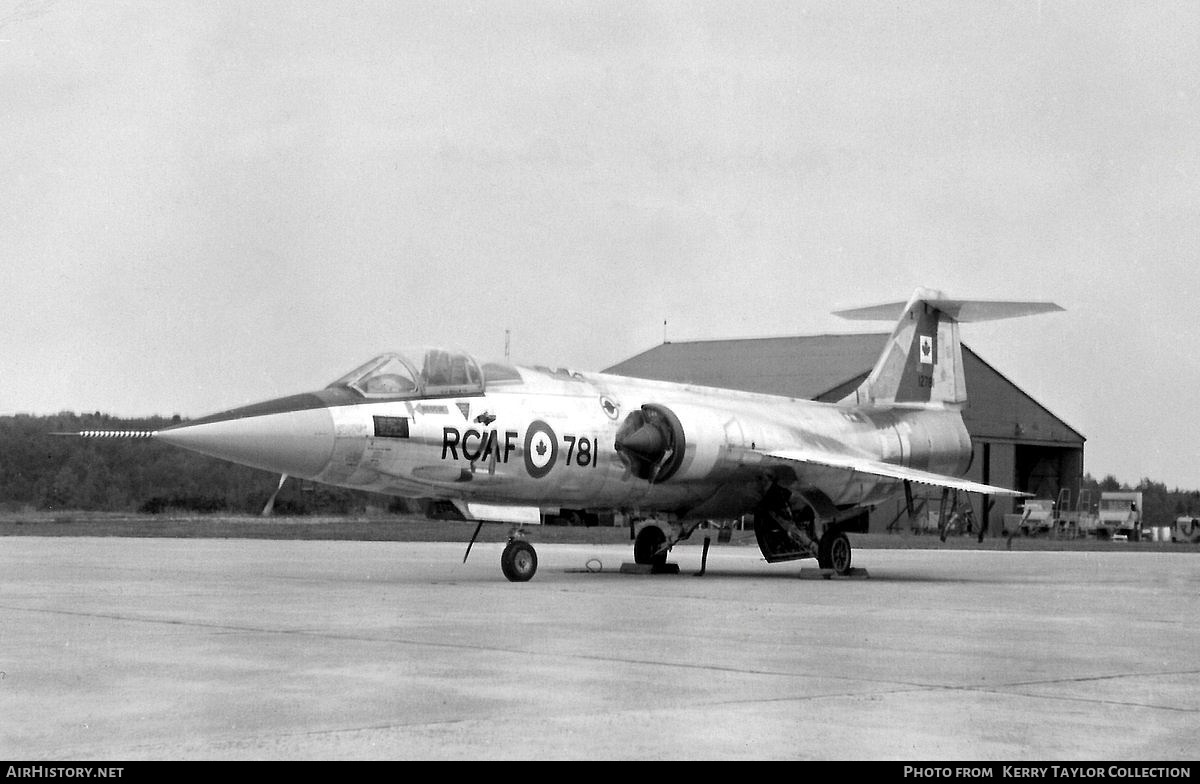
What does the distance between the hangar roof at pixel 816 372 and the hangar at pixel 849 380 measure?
3 centimetres

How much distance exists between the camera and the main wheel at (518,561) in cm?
1744

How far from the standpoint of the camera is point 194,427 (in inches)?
611

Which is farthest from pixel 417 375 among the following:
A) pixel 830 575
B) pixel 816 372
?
pixel 816 372

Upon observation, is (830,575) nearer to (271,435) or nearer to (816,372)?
(271,435)

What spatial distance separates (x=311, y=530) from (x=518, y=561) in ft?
62.4

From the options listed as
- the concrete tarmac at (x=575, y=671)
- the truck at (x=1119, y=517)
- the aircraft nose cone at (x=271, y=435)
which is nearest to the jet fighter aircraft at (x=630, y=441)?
the aircraft nose cone at (x=271, y=435)

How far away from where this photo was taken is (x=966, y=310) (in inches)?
988

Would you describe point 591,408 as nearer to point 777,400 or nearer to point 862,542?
point 777,400

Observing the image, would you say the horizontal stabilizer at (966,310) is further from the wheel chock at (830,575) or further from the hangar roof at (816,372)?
the hangar roof at (816,372)

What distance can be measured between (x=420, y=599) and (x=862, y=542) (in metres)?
25.3

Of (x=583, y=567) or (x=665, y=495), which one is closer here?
(x=665, y=495)

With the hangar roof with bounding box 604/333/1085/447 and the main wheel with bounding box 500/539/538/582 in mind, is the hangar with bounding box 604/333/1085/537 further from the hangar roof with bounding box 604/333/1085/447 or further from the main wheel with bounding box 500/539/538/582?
the main wheel with bounding box 500/539/538/582

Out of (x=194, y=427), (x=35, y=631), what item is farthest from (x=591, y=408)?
(x=35, y=631)
